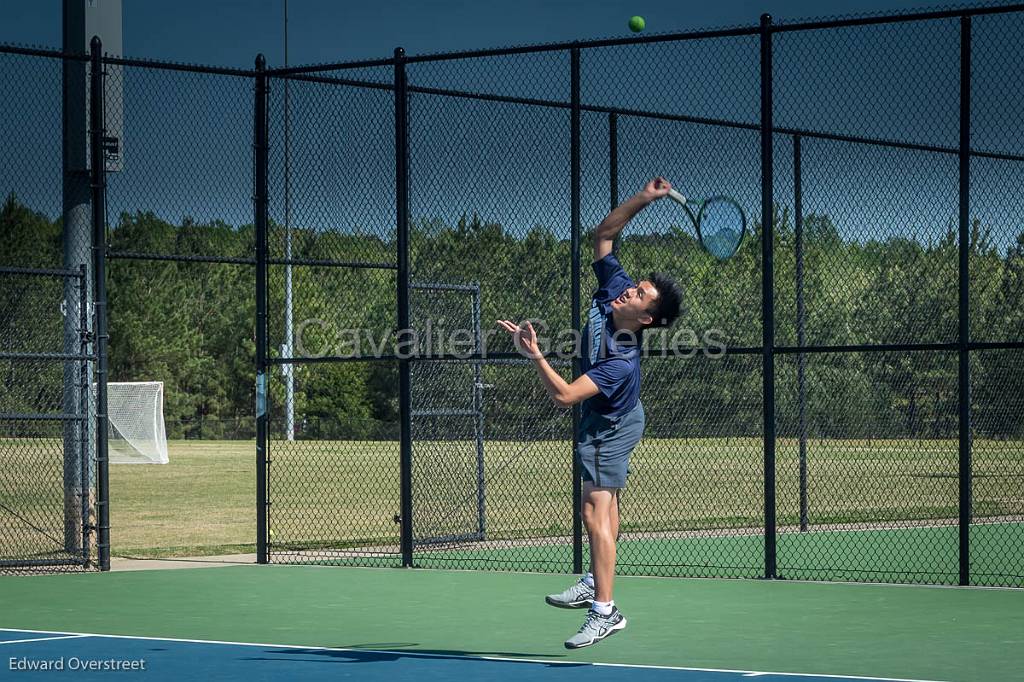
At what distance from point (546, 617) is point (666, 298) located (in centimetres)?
286

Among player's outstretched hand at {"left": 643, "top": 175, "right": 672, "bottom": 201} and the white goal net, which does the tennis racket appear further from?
the white goal net

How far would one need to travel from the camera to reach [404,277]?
503 inches

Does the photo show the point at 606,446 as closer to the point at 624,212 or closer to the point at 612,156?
the point at 624,212

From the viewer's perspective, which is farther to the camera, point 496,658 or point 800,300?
point 800,300

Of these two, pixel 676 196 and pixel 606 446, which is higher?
pixel 676 196

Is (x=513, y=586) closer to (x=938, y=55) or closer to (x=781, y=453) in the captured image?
(x=938, y=55)

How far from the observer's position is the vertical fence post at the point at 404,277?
12734mm

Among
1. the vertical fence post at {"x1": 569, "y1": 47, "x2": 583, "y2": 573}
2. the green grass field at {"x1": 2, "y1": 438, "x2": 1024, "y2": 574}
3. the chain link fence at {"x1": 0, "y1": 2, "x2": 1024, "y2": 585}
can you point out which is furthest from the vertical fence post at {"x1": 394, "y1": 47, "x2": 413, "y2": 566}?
the vertical fence post at {"x1": 569, "y1": 47, "x2": 583, "y2": 573}

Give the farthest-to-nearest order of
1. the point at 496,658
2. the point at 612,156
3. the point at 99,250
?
the point at 612,156, the point at 99,250, the point at 496,658

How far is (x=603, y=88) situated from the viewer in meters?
17.0

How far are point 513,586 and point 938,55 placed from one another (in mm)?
5914

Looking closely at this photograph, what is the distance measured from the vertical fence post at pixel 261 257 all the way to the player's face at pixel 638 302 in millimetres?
5720

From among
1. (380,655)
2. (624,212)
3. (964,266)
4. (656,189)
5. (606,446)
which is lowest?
(380,655)

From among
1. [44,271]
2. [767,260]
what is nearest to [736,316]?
[767,260]
